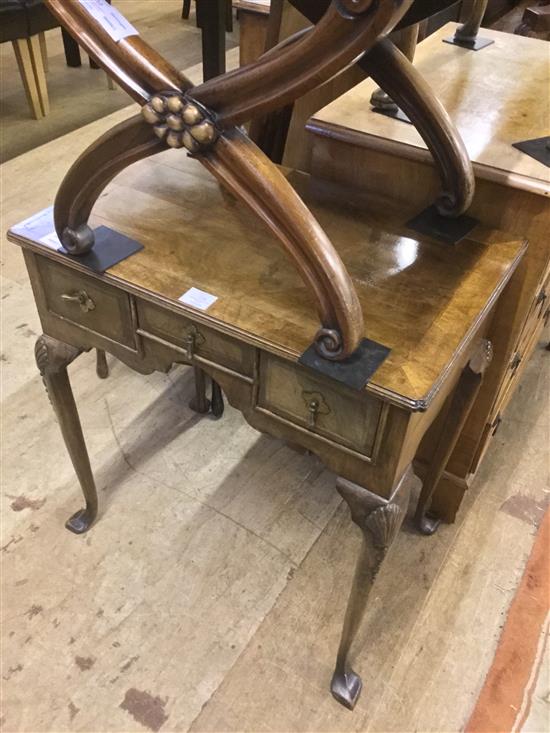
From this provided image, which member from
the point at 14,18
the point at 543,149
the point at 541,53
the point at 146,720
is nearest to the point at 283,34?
the point at 541,53

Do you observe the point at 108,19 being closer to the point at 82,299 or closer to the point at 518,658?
the point at 82,299

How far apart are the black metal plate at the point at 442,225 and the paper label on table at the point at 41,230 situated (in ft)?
1.93

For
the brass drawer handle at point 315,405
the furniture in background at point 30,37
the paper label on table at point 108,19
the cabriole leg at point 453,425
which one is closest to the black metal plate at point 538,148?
the cabriole leg at point 453,425

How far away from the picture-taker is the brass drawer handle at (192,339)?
0.96 m

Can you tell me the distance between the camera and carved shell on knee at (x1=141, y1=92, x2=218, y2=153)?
794mm

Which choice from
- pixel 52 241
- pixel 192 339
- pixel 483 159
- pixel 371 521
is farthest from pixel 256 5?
pixel 371 521

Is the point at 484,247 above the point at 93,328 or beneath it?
above

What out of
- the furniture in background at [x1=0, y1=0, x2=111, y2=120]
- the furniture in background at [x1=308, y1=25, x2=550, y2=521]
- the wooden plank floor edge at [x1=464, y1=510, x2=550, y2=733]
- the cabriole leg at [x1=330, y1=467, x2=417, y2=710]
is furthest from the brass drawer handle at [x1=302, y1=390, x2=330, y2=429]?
the furniture in background at [x1=0, y1=0, x2=111, y2=120]

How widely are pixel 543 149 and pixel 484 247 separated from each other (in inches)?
8.3

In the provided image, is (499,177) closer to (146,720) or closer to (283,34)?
(283,34)

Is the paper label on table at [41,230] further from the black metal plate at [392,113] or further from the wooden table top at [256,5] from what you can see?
the wooden table top at [256,5]

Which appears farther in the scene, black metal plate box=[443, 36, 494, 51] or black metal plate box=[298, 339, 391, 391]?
black metal plate box=[443, 36, 494, 51]

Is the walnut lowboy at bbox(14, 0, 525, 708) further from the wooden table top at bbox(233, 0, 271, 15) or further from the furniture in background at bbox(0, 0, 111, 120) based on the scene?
the furniture in background at bbox(0, 0, 111, 120)

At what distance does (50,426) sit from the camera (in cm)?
175
